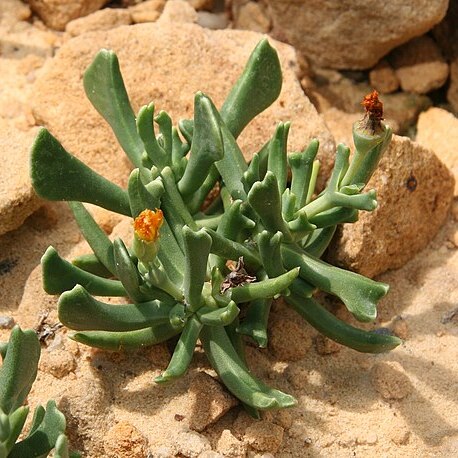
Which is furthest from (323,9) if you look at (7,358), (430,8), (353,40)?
(7,358)

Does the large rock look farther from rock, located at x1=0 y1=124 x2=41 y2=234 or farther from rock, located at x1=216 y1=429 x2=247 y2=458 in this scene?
rock, located at x1=216 y1=429 x2=247 y2=458

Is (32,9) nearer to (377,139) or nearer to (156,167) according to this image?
(156,167)

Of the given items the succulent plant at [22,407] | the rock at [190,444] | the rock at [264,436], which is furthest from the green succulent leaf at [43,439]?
the rock at [264,436]

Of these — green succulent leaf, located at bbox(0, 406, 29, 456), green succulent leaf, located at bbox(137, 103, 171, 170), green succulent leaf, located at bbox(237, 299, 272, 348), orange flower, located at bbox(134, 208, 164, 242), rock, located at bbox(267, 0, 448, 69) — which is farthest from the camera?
rock, located at bbox(267, 0, 448, 69)

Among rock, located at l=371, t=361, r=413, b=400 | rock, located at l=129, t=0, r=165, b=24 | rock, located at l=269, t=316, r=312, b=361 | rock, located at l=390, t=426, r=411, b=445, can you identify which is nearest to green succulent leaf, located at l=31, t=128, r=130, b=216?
rock, located at l=269, t=316, r=312, b=361

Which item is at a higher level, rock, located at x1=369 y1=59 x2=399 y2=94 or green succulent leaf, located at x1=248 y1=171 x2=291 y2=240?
green succulent leaf, located at x1=248 y1=171 x2=291 y2=240

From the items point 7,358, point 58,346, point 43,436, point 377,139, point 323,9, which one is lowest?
point 58,346
